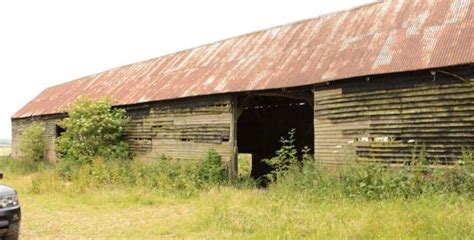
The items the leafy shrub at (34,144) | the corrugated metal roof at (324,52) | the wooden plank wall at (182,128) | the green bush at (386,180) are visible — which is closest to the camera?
the green bush at (386,180)

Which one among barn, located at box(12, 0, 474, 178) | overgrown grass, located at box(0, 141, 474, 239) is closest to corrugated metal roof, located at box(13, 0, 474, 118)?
barn, located at box(12, 0, 474, 178)

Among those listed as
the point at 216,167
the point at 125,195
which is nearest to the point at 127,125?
the point at 216,167

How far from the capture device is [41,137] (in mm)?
27578

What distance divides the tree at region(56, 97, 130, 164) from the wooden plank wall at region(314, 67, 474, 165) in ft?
32.4

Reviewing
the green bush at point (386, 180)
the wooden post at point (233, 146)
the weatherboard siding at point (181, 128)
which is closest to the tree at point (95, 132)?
the weatherboard siding at point (181, 128)

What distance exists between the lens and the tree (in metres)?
19.9

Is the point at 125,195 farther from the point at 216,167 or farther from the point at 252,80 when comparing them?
the point at 252,80

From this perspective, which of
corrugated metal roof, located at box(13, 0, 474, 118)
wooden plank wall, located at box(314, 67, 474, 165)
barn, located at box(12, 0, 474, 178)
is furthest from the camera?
corrugated metal roof, located at box(13, 0, 474, 118)

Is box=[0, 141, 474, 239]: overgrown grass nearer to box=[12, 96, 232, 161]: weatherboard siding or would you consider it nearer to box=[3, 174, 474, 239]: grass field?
box=[3, 174, 474, 239]: grass field

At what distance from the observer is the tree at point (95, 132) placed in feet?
65.4

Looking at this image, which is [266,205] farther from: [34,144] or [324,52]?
[34,144]

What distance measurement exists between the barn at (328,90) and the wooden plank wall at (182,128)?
41 mm

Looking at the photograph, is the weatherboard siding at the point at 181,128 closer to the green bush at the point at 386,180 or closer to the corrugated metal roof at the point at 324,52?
the corrugated metal roof at the point at 324,52

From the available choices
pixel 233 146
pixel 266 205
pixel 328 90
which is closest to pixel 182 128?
pixel 233 146
